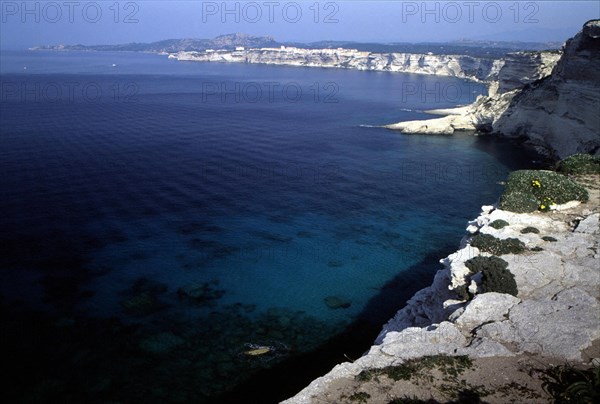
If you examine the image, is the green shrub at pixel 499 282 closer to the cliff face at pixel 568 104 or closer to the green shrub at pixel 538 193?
the green shrub at pixel 538 193

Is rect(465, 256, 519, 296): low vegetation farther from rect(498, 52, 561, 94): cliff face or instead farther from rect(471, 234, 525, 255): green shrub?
rect(498, 52, 561, 94): cliff face

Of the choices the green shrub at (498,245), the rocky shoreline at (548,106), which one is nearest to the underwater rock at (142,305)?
the green shrub at (498,245)

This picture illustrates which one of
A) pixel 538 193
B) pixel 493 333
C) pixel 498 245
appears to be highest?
pixel 538 193

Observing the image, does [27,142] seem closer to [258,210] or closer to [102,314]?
[258,210]

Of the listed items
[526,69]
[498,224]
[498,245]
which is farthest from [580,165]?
[526,69]

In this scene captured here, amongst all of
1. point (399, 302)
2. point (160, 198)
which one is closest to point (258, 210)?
point (160, 198)

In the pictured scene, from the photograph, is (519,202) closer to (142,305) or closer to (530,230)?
(530,230)
